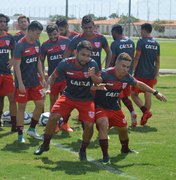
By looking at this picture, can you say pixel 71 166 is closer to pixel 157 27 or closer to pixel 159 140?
pixel 159 140

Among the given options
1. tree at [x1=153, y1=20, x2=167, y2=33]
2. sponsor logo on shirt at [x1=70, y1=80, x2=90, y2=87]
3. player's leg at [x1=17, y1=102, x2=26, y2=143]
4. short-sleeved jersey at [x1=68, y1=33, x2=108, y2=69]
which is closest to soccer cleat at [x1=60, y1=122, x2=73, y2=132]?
player's leg at [x1=17, y1=102, x2=26, y2=143]

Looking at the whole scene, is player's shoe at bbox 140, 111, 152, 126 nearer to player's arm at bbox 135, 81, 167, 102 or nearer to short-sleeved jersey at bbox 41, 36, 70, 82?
short-sleeved jersey at bbox 41, 36, 70, 82

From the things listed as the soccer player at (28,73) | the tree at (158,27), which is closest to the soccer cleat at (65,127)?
the soccer player at (28,73)

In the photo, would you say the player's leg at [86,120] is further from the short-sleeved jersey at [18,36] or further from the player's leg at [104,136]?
the short-sleeved jersey at [18,36]

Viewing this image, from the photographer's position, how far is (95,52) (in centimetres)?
931

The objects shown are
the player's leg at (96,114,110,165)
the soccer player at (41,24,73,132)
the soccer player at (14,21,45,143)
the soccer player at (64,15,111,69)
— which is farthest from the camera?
the soccer player at (41,24,73,132)

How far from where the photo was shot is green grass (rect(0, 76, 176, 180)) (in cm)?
656

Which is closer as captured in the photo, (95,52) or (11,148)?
(11,148)

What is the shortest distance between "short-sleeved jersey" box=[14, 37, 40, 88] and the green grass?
1043 mm

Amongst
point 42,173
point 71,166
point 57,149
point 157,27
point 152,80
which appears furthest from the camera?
A: point 157,27

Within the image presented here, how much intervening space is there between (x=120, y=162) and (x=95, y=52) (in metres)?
2.71

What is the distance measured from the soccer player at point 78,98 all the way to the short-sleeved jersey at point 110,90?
0.42 feet

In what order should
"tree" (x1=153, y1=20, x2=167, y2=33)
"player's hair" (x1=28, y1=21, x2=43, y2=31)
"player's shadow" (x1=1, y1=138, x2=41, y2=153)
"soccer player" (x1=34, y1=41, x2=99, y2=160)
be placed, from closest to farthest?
"soccer player" (x1=34, y1=41, x2=99, y2=160)
"player's shadow" (x1=1, y1=138, x2=41, y2=153)
"player's hair" (x1=28, y1=21, x2=43, y2=31)
"tree" (x1=153, y1=20, x2=167, y2=33)

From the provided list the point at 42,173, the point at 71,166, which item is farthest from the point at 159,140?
the point at 42,173
